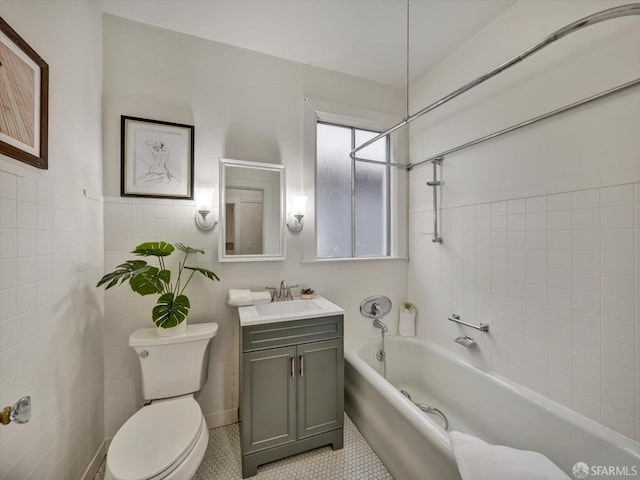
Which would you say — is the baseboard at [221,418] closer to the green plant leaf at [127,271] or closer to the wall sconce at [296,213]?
the green plant leaf at [127,271]

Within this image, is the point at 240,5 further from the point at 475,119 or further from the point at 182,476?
the point at 182,476

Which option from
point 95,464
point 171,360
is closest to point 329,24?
point 171,360

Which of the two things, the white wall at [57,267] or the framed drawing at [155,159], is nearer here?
the white wall at [57,267]

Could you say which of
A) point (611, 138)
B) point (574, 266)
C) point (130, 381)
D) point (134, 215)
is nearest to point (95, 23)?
point (134, 215)

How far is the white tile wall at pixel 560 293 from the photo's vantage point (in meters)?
1.15

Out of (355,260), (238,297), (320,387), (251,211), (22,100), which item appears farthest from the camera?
(355,260)

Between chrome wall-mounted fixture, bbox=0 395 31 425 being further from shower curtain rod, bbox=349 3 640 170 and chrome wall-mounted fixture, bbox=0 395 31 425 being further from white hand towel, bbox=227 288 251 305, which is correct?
shower curtain rod, bbox=349 3 640 170

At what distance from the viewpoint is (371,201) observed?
2.41 metres

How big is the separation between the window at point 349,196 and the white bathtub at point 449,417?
0.88 m

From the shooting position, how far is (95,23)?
5.01 feet

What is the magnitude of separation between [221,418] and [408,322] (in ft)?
5.53

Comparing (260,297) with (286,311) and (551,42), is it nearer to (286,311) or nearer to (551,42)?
(286,311)

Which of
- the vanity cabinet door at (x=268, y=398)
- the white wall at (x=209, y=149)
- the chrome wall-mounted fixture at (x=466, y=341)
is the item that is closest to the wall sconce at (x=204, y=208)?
the white wall at (x=209, y=149)

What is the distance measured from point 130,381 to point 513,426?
238 cm
